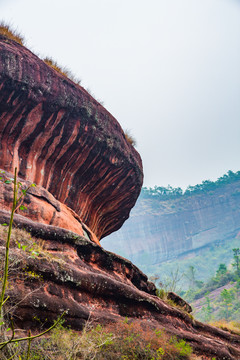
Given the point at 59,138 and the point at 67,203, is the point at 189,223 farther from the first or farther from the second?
the point at 59,138

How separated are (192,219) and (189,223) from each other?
70.5 inches

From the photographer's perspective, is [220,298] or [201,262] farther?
[201,262]

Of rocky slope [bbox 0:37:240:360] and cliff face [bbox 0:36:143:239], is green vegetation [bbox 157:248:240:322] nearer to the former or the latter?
cliff face [bbox 0:36:143:239]

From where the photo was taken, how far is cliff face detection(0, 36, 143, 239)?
927 cm

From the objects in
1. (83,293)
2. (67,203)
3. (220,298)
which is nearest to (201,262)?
(220,298)

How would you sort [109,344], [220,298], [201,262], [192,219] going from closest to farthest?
[109,344] < [220,298] < [201,262] < [192,219]

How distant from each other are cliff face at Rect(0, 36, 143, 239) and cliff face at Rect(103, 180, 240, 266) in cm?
9055

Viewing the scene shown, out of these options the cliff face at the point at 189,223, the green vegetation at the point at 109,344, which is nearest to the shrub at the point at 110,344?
the green vegetation at the point at 109,344

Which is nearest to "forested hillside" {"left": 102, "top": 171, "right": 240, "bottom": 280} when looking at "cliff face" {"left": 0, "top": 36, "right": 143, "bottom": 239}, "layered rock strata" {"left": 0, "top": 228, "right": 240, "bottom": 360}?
"cliff face" {"left": 0, "top": 36, "right": 143, "bottom": 239}

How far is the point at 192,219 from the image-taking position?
3959 inches

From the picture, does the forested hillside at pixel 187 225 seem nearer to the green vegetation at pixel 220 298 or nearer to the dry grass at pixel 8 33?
the green vegetation at pixel 220 298

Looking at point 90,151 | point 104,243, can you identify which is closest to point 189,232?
point 104,243

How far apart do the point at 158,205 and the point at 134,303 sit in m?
101

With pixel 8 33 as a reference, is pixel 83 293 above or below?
below
